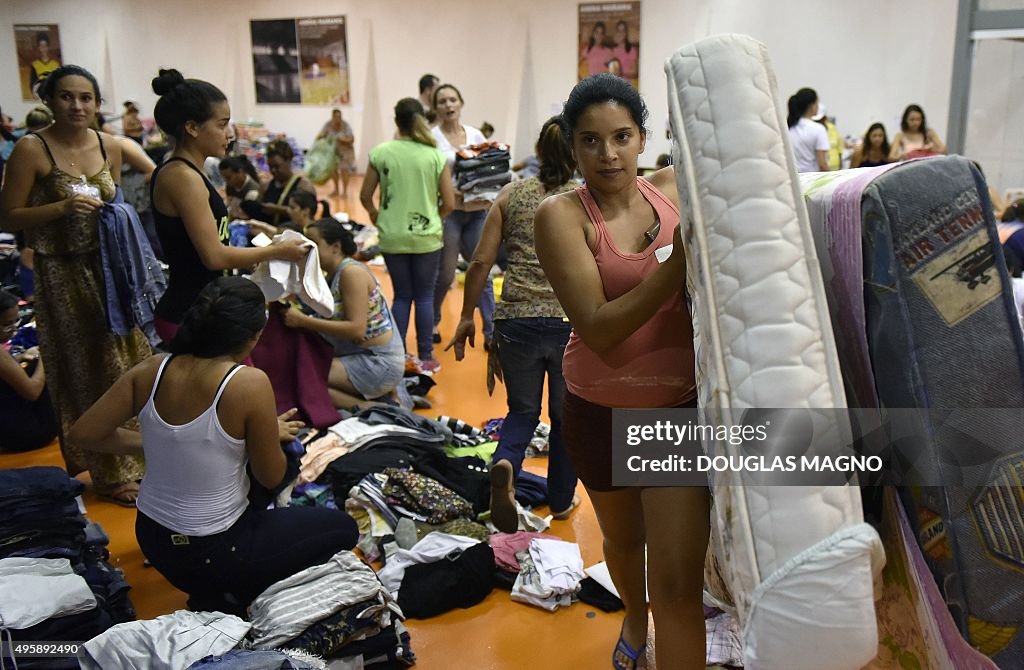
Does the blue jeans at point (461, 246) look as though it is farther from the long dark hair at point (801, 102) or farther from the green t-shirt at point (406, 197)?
the long dark hair at point (801, 102)

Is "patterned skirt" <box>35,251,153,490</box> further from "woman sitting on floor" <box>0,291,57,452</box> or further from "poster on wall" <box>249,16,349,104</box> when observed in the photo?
"poster on wall" <box>249,16,349,104</box>

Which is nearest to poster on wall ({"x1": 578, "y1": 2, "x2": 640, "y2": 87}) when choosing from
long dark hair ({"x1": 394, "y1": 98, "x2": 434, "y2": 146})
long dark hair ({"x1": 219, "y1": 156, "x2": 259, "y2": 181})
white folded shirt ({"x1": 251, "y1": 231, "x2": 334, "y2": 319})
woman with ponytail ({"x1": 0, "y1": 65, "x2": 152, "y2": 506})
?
long dark hair ({"x1": 219, "y1": 156, "x2": 259, "y2": 181})

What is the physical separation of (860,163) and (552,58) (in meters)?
5.45

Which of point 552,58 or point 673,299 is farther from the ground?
point 552,58

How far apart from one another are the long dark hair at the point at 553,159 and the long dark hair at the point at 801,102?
5499 millimetres

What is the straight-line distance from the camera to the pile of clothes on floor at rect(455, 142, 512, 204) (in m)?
5.44

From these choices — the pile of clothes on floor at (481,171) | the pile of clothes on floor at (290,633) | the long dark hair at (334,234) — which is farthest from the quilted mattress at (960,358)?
the pile of clothes on floor at (481,171)

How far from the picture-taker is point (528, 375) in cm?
321

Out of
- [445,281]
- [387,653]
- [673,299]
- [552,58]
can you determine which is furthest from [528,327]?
[552,58]

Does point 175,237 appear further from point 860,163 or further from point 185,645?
point 860,163

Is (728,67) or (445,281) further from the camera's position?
(445,281)

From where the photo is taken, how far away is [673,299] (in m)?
1.74

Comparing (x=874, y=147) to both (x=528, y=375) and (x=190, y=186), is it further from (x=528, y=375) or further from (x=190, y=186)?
(x=190, y=186)

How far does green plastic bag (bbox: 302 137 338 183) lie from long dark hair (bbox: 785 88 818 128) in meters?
7.23
